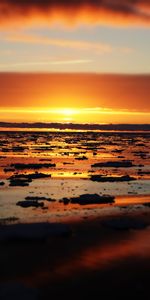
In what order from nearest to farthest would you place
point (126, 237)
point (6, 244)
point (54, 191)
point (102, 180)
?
point (6, 244), point (126, 237), point (54, 191), point (102, 180)

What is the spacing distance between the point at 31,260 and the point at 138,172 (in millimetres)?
24835

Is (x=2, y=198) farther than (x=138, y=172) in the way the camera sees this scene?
No

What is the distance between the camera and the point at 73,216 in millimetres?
21453

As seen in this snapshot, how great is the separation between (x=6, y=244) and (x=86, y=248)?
8.02 feet

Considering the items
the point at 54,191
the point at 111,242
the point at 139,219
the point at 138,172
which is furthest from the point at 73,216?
the point at 138,172

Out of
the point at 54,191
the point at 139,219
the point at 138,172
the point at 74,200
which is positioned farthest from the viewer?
the point at 138,172

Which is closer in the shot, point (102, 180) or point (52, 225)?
point (52, 225)

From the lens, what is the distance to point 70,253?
54.4 ft

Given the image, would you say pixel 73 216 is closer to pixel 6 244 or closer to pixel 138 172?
pixel 6 244

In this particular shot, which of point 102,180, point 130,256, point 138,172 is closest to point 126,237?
point 130,256

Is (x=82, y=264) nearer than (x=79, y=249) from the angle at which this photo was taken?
Yes

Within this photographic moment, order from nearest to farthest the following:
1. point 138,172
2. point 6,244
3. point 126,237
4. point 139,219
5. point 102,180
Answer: point 6,244
point 126,237
point 139,219
point 102,180
point 138,172

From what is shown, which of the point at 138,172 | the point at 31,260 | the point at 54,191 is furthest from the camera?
the point at 138,172

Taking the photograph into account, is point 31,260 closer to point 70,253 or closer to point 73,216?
point 70,253
